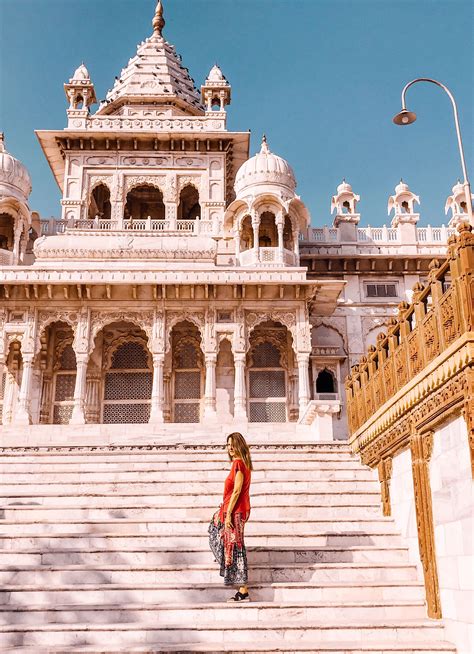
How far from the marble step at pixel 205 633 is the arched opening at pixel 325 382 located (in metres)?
16.1

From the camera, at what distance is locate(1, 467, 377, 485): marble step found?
10.7m

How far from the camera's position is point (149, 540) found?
28.1ft

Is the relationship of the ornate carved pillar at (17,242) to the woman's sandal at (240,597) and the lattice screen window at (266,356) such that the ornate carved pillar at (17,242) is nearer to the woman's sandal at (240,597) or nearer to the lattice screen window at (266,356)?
the lattice screen window at (266,356)

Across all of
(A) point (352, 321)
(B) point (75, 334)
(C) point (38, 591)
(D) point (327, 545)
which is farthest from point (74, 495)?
(A) point (352, 321)

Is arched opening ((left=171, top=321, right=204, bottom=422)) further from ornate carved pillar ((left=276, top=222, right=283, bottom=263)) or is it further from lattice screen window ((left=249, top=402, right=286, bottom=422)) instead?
ornate carved pillar ((left=276, top=222, right=283, bottom=263))

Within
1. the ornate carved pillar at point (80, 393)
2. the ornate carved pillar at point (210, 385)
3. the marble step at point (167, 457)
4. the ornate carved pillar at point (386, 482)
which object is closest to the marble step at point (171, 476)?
the marble step at point (167, 457)

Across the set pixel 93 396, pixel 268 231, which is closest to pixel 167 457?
pixel 93 396

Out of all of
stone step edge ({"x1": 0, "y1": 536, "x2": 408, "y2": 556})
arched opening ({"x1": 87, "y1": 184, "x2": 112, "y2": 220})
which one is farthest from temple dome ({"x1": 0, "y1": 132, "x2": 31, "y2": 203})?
stone step edge ({"x1": 0, "y1": 536, "x2": 408, "y2": 556})

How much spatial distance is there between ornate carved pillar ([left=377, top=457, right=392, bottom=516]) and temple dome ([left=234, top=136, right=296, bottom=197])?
1408cm

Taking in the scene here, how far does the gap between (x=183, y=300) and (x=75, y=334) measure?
3.05 meters

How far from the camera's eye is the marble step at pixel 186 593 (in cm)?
748

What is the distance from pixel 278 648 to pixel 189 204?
2294 centimetres

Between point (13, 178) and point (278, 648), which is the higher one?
point (13, 178)

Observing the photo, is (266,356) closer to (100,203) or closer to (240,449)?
(100,203)
